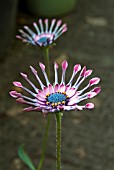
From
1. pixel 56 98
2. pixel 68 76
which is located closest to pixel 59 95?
pixel 56 98

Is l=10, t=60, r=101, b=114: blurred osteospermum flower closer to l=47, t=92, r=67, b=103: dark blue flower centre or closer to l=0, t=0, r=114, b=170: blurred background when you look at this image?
l=47, t=92, r=67, b=103: dark blue flower centre

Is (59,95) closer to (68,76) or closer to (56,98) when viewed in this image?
(56,98)

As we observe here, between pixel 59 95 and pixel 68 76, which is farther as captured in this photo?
pixel 68 76

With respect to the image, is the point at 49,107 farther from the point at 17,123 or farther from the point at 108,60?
the point at 108,60

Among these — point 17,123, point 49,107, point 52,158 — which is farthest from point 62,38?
point 49,107

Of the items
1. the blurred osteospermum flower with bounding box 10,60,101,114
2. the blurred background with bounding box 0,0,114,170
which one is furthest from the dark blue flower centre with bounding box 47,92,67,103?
the blurred background with bounding box 0,0,114,170
